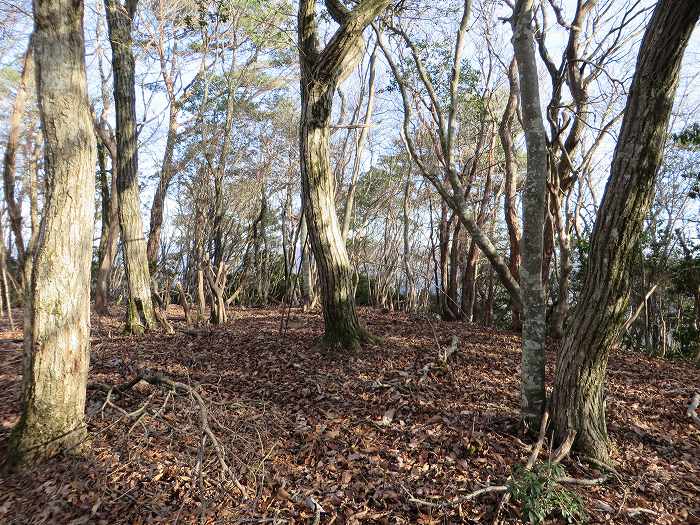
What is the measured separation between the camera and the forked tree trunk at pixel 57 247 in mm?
2814

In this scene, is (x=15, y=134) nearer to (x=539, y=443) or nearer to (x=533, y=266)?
(x=533, y=266)

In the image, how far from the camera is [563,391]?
122 inches

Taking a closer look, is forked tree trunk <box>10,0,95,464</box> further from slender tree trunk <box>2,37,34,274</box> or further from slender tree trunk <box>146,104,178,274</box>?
slender tree trunk <box>146,104,178,274</box>

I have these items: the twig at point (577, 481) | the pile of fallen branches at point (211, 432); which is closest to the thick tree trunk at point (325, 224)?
the pile of fallen branches at point (211, 432)

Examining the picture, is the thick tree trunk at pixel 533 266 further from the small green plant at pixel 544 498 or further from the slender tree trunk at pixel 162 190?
the slender tree trunk at pixel 162 190

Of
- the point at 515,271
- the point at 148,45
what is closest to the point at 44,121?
the point at 515,271

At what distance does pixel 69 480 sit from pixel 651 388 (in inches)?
225

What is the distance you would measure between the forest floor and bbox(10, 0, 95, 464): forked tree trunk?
30cm

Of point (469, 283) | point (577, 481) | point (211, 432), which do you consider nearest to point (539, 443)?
point (577, 481)

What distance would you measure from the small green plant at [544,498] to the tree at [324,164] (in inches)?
115

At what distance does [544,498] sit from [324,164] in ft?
13.7

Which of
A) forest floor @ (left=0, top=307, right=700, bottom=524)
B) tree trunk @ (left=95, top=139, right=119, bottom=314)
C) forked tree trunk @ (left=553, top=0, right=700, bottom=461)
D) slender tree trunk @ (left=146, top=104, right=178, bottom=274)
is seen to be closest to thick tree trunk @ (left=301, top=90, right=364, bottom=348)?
forest floor @ (left=0, top=307, right=700, bottom=524)

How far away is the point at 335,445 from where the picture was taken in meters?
3.38

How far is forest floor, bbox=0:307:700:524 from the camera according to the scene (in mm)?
2641
